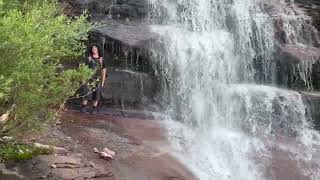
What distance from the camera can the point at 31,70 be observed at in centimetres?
655

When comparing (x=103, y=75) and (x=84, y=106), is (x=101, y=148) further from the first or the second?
(x=103, y=75)

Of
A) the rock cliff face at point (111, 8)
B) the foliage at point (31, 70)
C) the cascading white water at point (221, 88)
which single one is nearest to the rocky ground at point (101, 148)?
the cascading white water at point (221, 88)

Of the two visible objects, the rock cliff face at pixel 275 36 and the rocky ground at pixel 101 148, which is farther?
the rock cliff face at pixel 275 36

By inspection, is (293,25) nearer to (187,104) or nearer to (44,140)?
(187,104)

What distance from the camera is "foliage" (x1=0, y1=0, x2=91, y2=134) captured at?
20.5ft

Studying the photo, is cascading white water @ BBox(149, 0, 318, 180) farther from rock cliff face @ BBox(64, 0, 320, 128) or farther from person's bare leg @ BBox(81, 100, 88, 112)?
person's bare leg @ BBox(81, 100, 88, 112)

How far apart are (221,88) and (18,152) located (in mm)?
8247

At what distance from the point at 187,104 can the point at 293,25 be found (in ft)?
19.5

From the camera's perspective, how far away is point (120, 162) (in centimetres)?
938

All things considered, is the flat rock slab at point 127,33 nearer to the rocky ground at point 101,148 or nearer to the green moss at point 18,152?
the rocky ground at point 101,148

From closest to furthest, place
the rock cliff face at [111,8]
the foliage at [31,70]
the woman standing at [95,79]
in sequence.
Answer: the foliage at [31,70]
the woman standing at [95,79]
the rock cliff face at [111,8]

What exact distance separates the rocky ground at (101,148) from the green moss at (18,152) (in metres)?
0.10

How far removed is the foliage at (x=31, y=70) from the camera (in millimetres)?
6258

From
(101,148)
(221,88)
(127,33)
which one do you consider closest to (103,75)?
(127,33)
